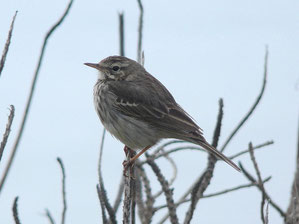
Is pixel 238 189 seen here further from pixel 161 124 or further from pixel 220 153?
pixel 161 124

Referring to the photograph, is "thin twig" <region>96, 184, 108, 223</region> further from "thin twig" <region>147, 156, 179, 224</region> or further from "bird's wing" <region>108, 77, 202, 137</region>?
"bird's wing" <region>108, 77, 202, 137</region>

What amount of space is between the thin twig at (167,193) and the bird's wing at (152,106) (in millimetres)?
1369

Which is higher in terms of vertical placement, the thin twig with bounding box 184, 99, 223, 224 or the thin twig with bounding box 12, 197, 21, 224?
the thin twig with bounding box 184, 99, 223, 224

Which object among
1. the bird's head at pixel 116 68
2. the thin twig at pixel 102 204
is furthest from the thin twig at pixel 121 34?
the thin twig at pixel 102 204

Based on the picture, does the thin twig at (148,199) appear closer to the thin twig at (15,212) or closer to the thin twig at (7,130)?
the thin twig at (15,212)

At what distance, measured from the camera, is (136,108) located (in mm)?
6941

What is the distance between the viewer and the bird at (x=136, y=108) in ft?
21.7

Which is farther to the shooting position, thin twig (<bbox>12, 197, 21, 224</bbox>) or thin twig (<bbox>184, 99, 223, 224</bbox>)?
thin twig (<bbox>184, 99, 223, 224</bbox>)

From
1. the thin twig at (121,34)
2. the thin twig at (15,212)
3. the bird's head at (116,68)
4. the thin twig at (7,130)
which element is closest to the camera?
the thin twig at (7,130)

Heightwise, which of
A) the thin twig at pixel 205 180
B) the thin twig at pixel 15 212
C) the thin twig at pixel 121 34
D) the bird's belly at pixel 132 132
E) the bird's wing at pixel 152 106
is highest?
the thin twig at pixel 121 34

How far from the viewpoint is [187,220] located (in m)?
4.29

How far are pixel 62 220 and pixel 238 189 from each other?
188 centimetres

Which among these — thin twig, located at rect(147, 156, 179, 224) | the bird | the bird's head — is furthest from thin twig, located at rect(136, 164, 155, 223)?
the bird's head

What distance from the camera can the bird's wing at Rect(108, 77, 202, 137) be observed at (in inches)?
265
